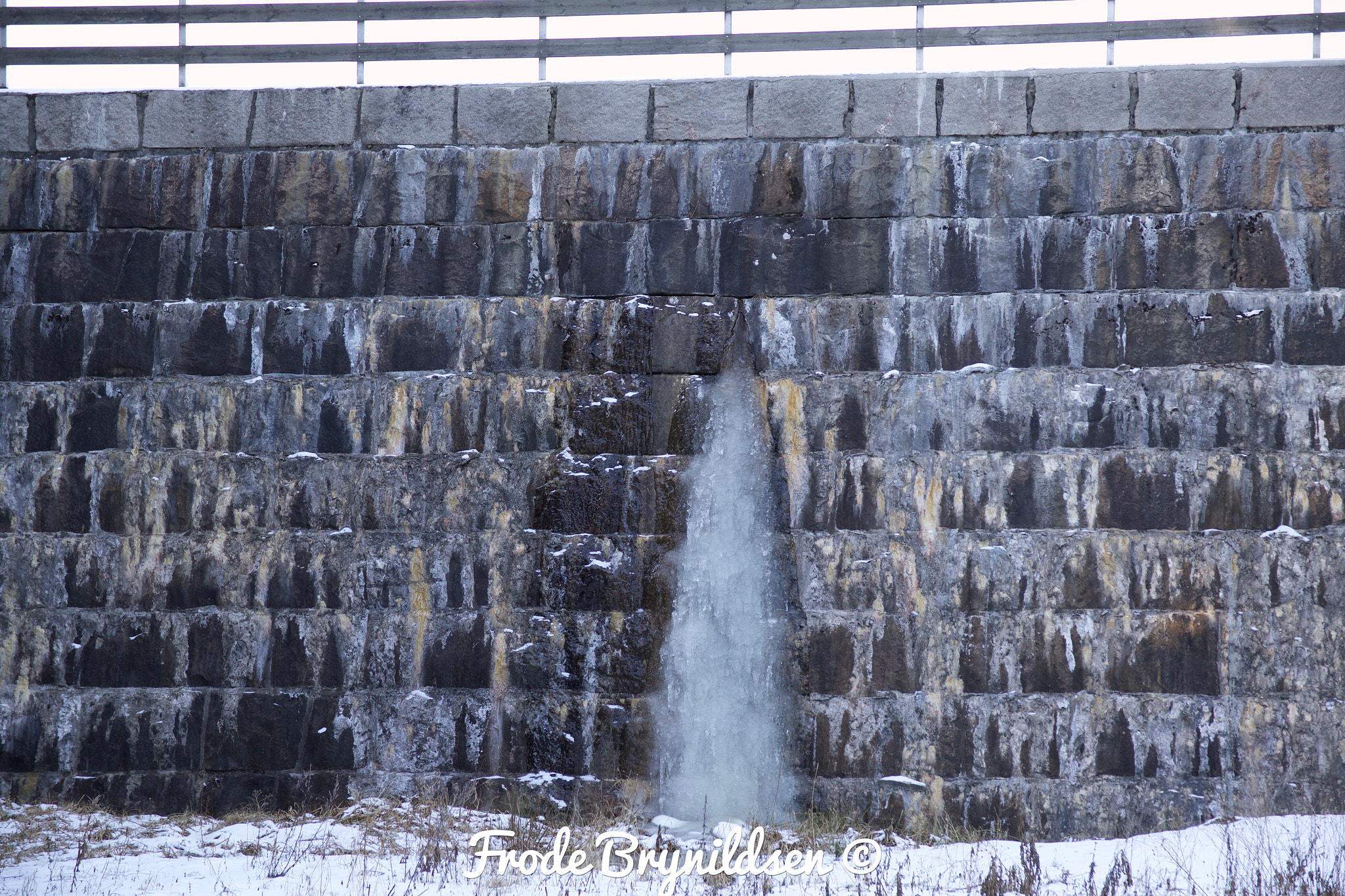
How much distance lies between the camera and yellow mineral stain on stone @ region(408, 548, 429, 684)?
6219mm

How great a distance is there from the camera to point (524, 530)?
6211 millimetres

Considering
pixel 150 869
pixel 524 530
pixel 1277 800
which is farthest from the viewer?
pixel 524 530

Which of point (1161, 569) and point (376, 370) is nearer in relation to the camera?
point (1161, 569)

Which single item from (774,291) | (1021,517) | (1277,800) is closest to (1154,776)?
(1277,800)

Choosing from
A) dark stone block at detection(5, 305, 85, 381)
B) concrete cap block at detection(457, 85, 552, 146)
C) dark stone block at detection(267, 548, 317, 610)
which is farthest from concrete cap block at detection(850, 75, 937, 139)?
dark stone block at detection(5, 305, 85, 381)

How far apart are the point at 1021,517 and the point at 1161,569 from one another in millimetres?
865

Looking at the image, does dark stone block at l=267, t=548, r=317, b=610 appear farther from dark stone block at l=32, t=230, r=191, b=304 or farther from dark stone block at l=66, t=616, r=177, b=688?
dark stone block at l=32, t=230, r=191, b=304

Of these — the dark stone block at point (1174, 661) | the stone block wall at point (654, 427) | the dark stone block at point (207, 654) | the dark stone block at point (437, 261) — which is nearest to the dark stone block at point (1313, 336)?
the stone block wall at point (654, 427)

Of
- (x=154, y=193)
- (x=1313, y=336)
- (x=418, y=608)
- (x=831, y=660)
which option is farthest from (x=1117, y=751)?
(x=154, y=193)

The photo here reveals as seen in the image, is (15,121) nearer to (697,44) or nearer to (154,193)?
(154,193)

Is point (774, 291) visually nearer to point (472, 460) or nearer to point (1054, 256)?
point (1054, 256)

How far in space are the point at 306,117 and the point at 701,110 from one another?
258cm

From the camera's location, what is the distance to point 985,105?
20.4ft

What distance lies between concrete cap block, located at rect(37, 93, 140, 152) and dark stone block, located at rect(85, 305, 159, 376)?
1.14m
